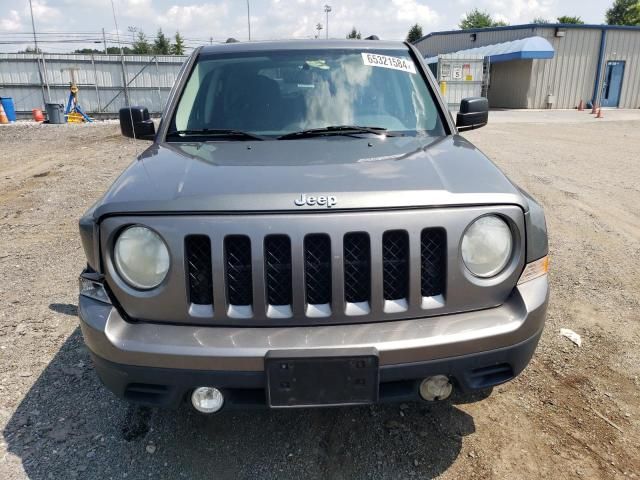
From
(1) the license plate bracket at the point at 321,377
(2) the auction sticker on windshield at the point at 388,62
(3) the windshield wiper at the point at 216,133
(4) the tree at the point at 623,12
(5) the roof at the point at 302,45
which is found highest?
(4) the tree at the point at 623,12

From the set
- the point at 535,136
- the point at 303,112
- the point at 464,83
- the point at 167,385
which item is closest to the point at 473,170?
the point at 303,112

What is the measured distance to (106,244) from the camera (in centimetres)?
196

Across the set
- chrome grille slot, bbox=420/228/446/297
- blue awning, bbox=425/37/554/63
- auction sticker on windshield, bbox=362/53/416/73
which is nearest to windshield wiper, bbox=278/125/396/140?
auction sticker on windshield, bbox=362/53/416/73

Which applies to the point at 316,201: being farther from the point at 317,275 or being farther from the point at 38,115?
the point at 38,115

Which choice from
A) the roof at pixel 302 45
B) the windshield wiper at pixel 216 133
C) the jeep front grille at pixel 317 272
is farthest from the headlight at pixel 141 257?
the roof at pixel 302 45

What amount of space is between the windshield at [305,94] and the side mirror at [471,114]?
1.16ft

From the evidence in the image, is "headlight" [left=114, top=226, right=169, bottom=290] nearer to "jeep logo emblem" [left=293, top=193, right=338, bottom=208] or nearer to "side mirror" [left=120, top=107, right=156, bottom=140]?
"jeep logo emblem" [left=293, top=193, right=338, bottom=208]

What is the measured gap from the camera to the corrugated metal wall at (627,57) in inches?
1065

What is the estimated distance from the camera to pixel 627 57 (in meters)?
27.5

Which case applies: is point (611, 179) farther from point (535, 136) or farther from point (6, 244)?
point (6, 244)

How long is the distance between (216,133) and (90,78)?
21.8m

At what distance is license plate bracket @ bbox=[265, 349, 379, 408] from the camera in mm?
1824

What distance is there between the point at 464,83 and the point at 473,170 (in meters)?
19.7

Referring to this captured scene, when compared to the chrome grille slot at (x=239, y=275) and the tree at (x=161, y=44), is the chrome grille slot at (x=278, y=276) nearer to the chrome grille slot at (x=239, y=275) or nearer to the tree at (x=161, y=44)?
the chrome grille slot at (x=239, y=275)
